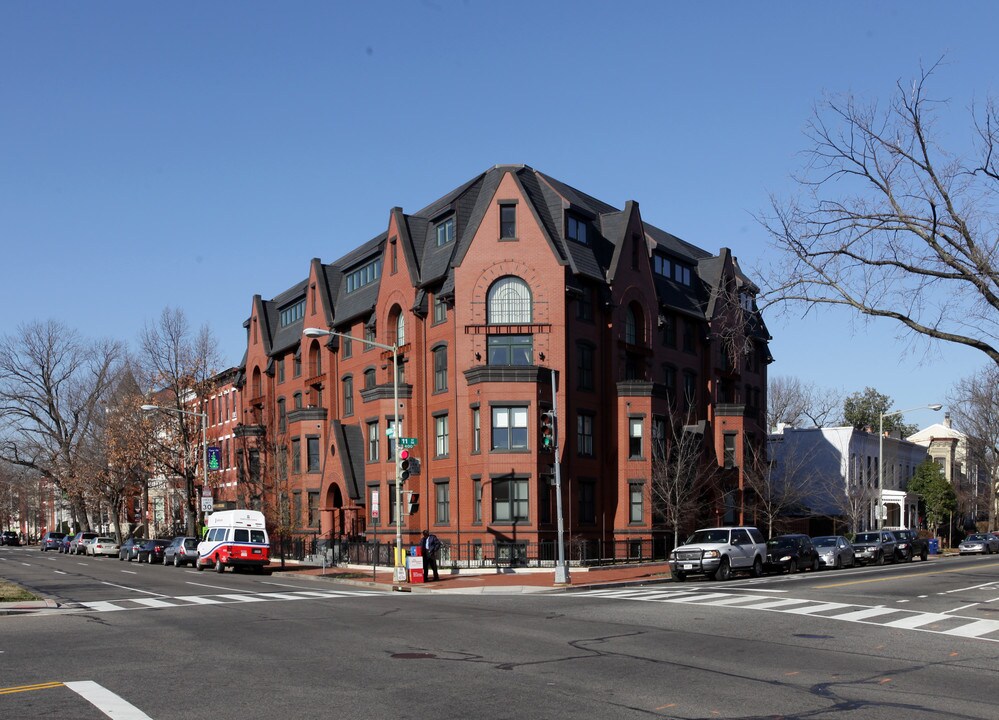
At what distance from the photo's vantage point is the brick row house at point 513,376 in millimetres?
43312

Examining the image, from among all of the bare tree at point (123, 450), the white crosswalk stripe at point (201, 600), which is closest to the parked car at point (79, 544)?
the bare tree at point (123, 450)

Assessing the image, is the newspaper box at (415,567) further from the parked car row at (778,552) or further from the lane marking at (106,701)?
the lane marking at (106,701)

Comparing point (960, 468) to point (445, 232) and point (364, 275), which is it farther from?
point (445, 232)

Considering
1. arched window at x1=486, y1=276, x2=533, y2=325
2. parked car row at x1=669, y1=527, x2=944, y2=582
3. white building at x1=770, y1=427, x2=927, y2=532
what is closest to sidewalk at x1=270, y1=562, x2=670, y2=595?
parked car row at x1=669, y1=527, x2=944, y2=582

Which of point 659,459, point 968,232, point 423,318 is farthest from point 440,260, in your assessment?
point 968,232

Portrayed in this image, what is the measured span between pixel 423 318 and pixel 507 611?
26.5 m

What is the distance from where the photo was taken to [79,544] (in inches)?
2992

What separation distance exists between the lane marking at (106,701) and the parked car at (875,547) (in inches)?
1617

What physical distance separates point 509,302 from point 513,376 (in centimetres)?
348

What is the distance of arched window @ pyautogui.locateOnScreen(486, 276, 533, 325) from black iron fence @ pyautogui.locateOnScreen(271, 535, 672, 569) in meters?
9.58

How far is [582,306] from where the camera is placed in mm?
45875

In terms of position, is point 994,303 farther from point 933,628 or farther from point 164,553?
point 164,553

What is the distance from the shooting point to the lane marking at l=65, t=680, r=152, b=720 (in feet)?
34.7

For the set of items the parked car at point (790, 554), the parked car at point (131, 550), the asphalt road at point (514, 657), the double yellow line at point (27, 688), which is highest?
the double yellow line at point (27, 688)
